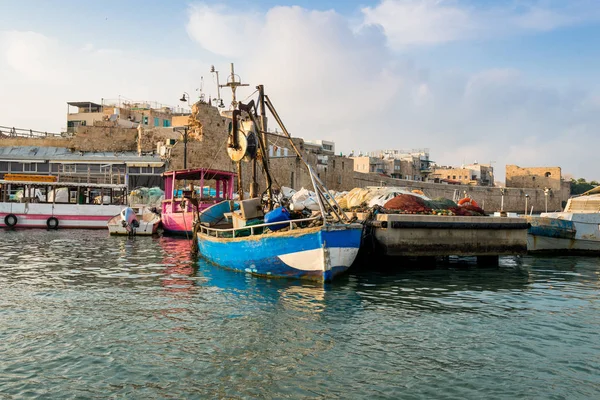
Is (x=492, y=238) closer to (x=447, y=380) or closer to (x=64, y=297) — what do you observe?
(x=447, y=380)

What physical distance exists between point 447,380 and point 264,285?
20.7 feet

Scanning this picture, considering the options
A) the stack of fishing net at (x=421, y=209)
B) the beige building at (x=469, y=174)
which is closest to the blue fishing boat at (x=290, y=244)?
the stack of fishing net at (x=421, y=209)

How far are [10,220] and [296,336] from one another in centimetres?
2749

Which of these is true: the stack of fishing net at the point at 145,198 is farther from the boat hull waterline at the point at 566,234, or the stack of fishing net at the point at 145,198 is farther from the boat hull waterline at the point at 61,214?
the boat hull waterline at the point at 566,234

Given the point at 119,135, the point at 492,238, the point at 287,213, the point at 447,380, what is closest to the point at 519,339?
the point at 447,380

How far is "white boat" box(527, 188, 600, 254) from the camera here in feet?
62.4

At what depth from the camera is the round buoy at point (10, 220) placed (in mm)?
28922

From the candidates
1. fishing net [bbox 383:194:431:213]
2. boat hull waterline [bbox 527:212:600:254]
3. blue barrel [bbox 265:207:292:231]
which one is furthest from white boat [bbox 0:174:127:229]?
boat hull waterline [bbox 527:212:600:254]

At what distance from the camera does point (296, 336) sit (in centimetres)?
762

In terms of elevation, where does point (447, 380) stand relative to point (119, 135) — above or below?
below

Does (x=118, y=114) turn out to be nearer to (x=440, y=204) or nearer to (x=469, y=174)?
(x=440, y=204)

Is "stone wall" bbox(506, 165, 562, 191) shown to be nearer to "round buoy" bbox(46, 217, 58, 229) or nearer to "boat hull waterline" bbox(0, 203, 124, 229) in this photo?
"boat hull waterline" bbox(0, 203, 124, 229)

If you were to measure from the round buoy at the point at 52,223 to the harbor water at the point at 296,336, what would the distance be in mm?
17369

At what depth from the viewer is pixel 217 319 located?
8.59 metres
